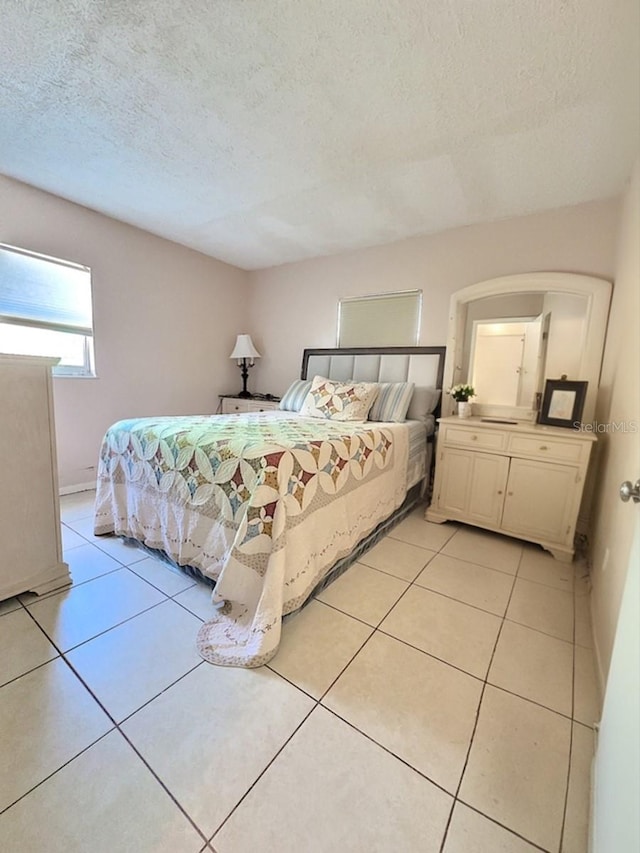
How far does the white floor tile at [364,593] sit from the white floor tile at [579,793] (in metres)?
0.76

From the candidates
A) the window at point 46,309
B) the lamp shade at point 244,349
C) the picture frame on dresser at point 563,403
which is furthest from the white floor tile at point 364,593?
the lamp shade at point 244,349

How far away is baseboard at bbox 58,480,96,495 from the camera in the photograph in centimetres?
301

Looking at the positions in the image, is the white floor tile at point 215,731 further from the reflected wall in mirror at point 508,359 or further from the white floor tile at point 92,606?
the reflected wall in mirror at point 508,359

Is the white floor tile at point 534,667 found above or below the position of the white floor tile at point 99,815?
above

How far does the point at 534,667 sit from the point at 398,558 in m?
0.88

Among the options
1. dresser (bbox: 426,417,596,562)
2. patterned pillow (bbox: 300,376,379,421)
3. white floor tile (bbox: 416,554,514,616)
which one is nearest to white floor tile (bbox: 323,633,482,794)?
white floor tile (bbox: 416,554,514,616)

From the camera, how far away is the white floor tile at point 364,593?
168 cm

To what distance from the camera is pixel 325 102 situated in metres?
1.65

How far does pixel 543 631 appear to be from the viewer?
160 cm

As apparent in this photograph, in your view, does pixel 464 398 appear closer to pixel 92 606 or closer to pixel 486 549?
pixel 486 549

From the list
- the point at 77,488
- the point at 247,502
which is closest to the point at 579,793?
the point at 247,502

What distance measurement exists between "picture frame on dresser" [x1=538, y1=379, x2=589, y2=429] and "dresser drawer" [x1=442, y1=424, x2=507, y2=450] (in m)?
0.33

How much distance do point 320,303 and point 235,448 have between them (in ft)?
8.77

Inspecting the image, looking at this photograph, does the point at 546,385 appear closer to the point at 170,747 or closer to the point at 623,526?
the point at 623,526
